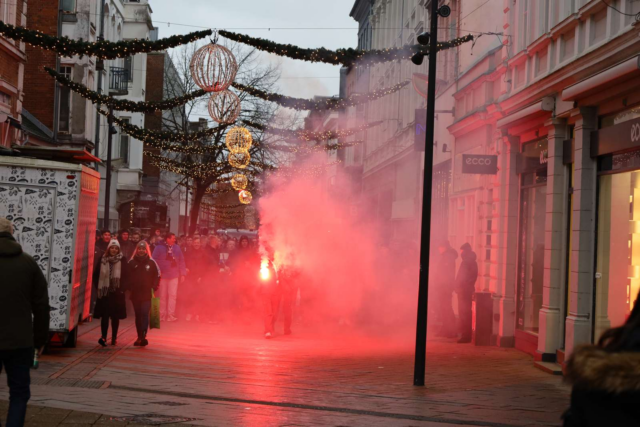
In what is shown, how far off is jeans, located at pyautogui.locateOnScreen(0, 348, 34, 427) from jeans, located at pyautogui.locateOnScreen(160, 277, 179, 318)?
12.7 meters

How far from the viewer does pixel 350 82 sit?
56.4m

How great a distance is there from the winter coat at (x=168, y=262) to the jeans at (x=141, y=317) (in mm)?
4608

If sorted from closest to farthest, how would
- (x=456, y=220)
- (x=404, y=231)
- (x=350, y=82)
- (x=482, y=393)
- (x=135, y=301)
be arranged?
(x=482, y=393) < (x=135, y=301) < (x=456, y=220) < (x=404, y=231) < (x=350, y=82)

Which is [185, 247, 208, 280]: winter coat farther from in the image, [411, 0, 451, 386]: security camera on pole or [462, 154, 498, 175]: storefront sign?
[411, 0, 451, 386]: security camera on pole

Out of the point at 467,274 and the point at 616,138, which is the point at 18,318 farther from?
the point at 467,274

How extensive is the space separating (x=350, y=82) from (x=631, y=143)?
152 ft

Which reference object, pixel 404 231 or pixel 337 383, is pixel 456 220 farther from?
pixel 337 383

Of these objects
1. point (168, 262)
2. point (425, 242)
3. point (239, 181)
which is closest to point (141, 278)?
point (168, 262)

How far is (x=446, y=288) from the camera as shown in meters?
17.6

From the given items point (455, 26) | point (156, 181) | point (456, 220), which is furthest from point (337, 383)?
point (156, 181)

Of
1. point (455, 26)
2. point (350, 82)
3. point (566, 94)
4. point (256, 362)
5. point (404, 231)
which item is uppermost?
point (350, 82)

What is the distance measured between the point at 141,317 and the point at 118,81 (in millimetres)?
30654

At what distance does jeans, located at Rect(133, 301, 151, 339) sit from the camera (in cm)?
1407

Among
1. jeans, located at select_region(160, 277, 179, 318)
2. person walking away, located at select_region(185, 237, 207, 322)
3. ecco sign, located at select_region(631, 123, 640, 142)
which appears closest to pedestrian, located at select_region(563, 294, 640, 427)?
ecco sign, located at select_region(631, 123, 640, 142)
